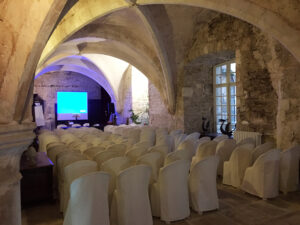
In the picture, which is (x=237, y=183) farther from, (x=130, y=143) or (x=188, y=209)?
(x=130, y=143)

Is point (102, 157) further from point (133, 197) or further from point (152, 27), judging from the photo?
point (152, 27)

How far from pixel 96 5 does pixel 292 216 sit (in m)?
6.03

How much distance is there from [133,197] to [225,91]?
6.97 m

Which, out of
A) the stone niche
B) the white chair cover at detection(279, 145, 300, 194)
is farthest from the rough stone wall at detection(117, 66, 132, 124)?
the white chair cover at detection(279, 145, 300, 194)

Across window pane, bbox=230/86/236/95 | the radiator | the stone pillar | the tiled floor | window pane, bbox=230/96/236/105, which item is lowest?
the tiled floor

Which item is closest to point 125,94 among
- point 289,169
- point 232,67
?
point 232,67

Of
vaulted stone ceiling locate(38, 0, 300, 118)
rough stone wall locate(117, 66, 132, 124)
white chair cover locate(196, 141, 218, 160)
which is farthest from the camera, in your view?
rough stone wall locate(117, 66, 132, 124)

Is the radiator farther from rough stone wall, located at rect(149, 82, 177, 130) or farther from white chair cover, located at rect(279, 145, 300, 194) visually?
rough stone wall, located at rect(149, 82, 177, 130)

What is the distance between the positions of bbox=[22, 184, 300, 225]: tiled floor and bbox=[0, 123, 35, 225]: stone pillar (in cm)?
162

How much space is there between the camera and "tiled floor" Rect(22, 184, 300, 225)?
3336mm

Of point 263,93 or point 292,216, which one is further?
point 263,93

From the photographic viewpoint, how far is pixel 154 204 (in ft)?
11.4

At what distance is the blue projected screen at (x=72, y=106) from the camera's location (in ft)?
54.1

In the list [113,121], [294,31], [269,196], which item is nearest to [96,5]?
[294,31]
